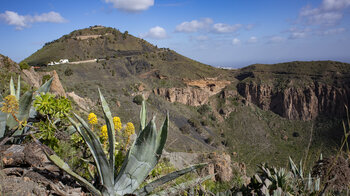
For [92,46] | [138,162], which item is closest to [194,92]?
[92,46]

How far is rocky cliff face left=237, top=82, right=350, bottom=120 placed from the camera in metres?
38.2

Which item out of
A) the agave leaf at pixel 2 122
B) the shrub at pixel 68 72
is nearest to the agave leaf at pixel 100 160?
the agave leaf at pixel 2 122

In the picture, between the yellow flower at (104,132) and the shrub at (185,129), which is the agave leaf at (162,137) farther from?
the shrub at (185,129)

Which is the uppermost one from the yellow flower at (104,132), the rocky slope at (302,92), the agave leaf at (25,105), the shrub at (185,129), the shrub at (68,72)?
the shrub at (68,72)

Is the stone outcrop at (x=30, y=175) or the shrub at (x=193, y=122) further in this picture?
the shrub at (x=193, y=122)

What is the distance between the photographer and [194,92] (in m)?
38.3

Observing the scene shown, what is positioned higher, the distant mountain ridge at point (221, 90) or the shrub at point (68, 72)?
the shrub at point (68, 72)

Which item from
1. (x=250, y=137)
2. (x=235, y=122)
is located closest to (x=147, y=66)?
(x=235, y=122)

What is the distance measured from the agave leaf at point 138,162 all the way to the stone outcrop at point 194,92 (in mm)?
32968

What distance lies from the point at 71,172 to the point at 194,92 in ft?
121

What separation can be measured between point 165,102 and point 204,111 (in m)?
7.63

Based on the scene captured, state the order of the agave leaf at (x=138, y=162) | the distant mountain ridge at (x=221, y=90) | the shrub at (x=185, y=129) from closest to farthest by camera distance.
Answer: the agave leaf at (x=138, y=162) < the shrub at (x=185, y=129) < the distant mountain ridge at (x=221, y=90)

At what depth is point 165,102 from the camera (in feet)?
112

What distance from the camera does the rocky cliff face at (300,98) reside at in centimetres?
3825
